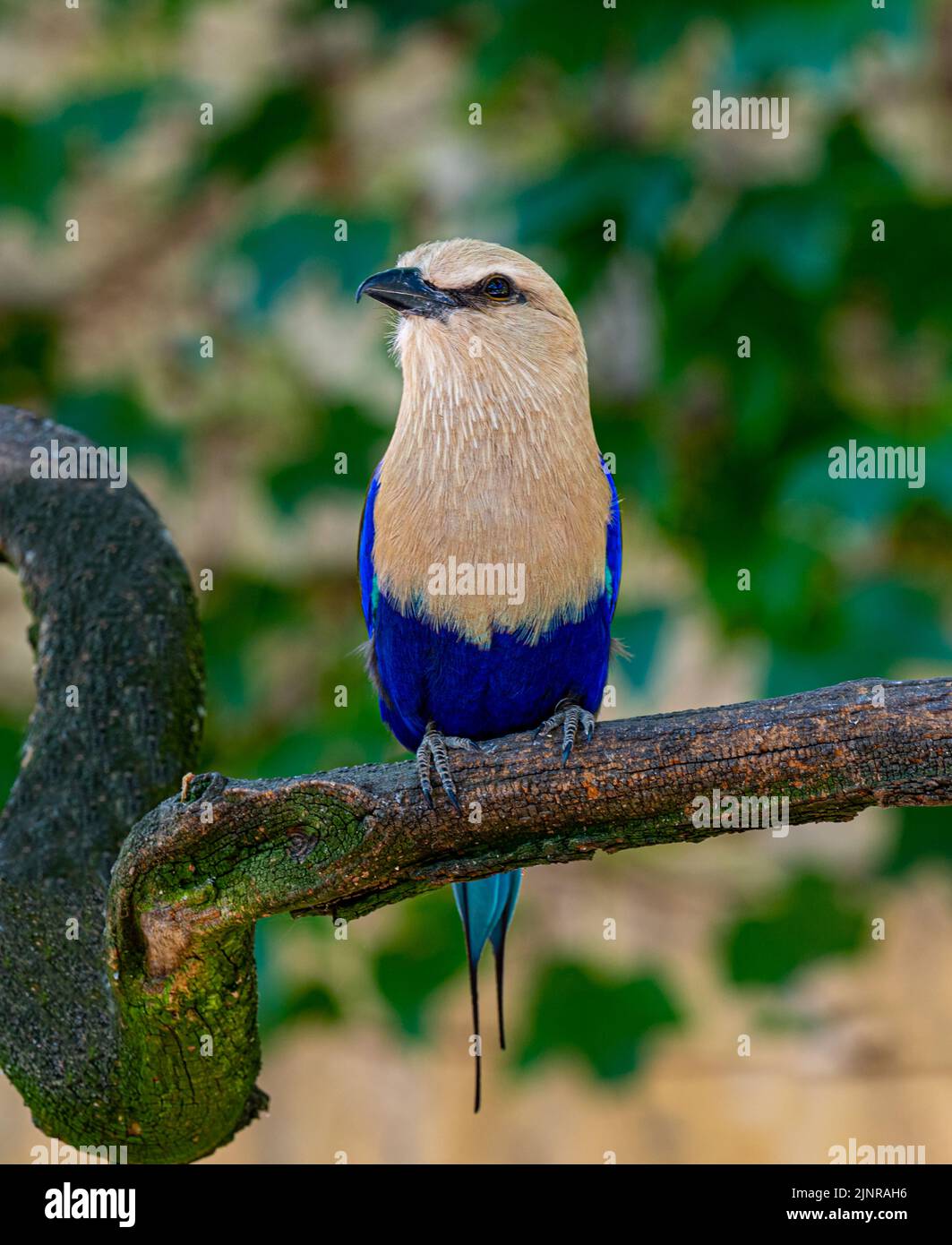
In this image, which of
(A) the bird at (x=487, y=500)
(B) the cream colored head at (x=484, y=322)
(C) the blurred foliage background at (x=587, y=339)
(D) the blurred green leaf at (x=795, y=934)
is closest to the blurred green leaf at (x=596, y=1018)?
(C) the blurred foliage background at (x=587, y=339)

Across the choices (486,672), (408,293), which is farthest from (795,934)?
(408,293)

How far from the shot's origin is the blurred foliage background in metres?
4.93

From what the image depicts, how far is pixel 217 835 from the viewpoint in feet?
8.00

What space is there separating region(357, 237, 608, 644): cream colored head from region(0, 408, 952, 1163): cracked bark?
56 centimetres

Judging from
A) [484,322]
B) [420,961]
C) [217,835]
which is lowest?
[420,961]

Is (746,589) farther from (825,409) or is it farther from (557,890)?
(557,890)

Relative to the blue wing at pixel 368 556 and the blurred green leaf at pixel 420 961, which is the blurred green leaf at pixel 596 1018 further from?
the blue wing at pixel 368 556

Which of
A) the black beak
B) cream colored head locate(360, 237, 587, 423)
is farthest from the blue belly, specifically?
the black beak

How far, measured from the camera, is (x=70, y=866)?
2.82 meters

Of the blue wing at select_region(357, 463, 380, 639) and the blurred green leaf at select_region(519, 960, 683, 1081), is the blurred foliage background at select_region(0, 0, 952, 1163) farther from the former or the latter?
the blue wing at select_region(357, 463, 380, 639)

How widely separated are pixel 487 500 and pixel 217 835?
3.13 ft

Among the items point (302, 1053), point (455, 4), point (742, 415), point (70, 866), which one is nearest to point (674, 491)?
point (742, 415)

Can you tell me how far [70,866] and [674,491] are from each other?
3.28m

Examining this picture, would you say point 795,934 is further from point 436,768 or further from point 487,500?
point 436,768
